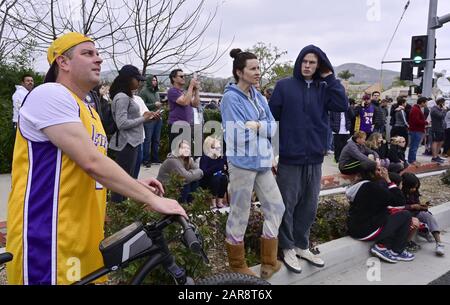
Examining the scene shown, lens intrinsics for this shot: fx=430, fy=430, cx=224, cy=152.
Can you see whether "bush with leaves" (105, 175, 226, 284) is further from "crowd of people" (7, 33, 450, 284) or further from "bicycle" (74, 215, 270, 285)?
"bicycle" (74, 215, 270, 285)

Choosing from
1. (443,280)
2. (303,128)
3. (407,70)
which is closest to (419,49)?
(407,70)

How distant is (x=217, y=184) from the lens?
570cm

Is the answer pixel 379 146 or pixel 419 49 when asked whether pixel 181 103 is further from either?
pixel 419 49

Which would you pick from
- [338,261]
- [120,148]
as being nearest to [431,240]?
[338,261]

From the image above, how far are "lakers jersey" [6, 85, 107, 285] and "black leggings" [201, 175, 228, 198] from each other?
12.6 ft

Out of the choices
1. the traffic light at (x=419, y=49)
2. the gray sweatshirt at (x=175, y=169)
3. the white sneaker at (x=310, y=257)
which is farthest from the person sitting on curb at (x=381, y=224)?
the traffic light at (x=419, y=49)

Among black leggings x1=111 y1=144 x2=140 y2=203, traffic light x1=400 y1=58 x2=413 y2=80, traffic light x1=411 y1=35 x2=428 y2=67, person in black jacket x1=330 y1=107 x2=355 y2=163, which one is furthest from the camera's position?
traffic light x1=400 y1=58 x2=413 y2=80

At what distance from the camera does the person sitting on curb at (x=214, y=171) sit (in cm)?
571

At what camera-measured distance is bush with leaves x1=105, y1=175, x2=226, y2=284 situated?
115 inches

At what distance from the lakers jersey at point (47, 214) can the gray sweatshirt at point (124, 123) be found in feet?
10.1

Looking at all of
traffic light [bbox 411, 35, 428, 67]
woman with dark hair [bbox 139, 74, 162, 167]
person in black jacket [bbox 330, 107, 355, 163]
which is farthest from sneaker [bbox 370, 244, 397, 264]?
traffic light [bbox 411, 35, 428, 67]

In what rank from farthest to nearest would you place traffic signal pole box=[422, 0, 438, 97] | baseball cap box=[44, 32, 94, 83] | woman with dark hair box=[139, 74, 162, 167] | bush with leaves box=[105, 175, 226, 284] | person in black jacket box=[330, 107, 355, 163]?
traffic signal pole box=[422, 0, 438, 97]
person in black jacket box=[330, 107, 355, 163]
woman with dark hair box=[139, 74, 162, 167]
bush with leaves box=[105, 175, 226, 284]
baseball cap box=[44, 32, 94, 83]

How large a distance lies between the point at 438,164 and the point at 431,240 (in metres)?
6.82

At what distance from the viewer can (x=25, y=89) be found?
297 inches
